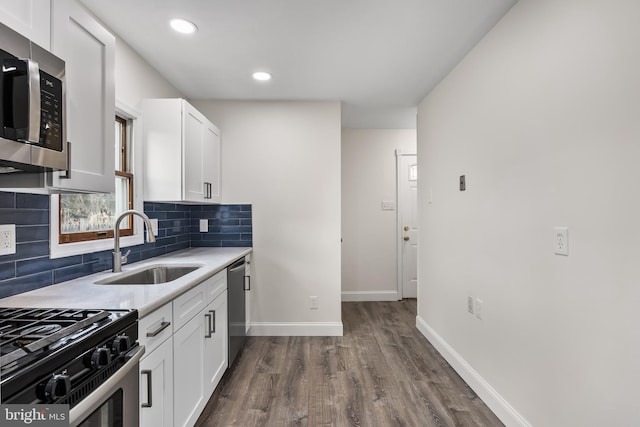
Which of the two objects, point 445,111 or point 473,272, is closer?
point 473,272

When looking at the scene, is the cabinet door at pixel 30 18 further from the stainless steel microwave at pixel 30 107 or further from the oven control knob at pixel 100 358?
the oven control knob at pixel 100 358

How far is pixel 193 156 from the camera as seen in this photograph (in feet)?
8.80

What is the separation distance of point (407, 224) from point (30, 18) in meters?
4.37

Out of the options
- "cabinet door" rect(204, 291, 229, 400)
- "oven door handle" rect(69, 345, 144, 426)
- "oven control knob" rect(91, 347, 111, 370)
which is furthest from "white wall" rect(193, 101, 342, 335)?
"oven control knob" rect(91, 347, 111, 370)

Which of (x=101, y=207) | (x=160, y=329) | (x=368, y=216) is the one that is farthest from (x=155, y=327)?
(x=368, y=216)

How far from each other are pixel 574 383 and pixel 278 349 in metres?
2.26

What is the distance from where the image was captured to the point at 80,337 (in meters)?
0.94

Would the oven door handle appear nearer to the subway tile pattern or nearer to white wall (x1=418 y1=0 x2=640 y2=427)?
white wall (x1=418 y1=0 x2=640 y2=427)

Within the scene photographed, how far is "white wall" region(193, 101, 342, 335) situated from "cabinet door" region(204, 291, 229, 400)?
100cm

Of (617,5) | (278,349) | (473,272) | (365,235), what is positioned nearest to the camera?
(617,5)

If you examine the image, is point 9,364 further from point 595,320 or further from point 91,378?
point 595,320

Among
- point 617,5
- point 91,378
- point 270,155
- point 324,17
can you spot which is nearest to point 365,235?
point 270,155

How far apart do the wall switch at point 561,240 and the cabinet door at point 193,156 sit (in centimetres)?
238

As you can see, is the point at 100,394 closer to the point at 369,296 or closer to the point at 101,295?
the point at 101,295
